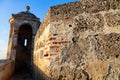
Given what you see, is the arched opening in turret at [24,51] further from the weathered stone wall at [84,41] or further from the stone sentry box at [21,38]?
the weathered stone wall at [84,41]

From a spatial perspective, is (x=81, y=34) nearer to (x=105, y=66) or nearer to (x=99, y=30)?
(x=99, y=30)

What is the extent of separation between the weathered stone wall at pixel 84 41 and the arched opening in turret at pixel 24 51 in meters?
6.87

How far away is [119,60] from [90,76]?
1.80ft

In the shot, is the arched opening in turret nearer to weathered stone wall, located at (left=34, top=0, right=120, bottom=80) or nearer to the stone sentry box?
the stone sentry box

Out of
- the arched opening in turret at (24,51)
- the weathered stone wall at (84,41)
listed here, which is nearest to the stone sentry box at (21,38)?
the arched opening in turret at (24,51)

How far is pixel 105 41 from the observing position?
2.95 meters

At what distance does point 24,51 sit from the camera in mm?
10648

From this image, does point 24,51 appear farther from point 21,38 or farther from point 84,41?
point 84,41

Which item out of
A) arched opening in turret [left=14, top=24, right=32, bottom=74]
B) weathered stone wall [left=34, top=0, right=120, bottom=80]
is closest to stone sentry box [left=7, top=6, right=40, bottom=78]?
arched opening in turret [left=14, top=24, right=32, bottom=74]

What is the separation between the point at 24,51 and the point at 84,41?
316 inches

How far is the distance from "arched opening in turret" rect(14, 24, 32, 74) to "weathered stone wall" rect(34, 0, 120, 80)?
22.6 ft

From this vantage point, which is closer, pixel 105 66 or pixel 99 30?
pixel 105 66

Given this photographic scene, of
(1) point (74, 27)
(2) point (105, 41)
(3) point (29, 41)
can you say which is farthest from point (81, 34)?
(3) point (29, 41)

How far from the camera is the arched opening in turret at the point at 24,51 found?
1012 centimetres
